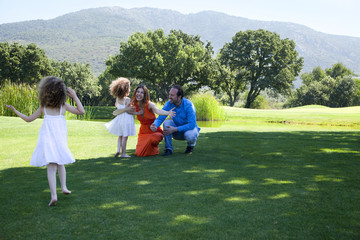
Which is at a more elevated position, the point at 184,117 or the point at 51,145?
the point at 184,117

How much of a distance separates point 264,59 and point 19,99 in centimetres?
4565

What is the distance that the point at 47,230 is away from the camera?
3.19 meters

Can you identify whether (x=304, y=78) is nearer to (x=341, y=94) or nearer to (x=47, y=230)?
(x=341, y=94)

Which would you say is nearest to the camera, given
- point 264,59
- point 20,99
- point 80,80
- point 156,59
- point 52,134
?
point 52,134

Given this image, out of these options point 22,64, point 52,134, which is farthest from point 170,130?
point 22,64

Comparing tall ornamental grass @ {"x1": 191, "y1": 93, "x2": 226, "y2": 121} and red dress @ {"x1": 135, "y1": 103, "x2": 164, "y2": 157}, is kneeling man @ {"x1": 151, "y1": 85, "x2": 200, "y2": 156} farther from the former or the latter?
tall ornamental grass @ {"x1": 191, "y1": 93, "x2": 226, "y2": 121}

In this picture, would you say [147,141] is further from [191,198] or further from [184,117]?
[191,198]

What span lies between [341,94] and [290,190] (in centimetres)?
7546

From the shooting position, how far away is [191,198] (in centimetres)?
417

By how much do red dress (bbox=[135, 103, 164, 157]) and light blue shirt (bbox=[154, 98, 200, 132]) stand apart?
22 centimetres

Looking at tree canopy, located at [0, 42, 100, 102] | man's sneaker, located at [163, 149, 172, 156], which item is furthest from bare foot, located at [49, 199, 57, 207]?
tree canopy, located at [0, 42, 100, 102]

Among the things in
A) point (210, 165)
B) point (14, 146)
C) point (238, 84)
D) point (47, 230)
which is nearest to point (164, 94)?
point (238, 84)

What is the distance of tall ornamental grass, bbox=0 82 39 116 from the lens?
18561 millimetres

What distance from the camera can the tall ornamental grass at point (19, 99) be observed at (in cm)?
1856
